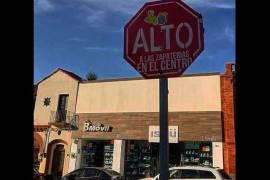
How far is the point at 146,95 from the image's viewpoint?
27.8m

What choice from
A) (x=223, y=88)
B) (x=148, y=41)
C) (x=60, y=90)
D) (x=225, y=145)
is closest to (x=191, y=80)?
(x=223, y=88)

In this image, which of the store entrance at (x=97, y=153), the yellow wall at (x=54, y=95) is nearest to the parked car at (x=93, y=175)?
the store entrance at (x=97, y=153)

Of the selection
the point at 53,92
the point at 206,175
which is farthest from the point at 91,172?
the point at 53,92

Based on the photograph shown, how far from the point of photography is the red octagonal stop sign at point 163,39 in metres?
2.57

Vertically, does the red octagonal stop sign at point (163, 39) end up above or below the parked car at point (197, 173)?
above

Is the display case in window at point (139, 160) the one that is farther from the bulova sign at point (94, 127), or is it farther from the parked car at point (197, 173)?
the parked car at point (197, 173)

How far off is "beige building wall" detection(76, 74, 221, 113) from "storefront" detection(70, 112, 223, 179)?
514 mm

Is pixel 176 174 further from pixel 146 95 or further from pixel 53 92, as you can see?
pixel 53 92

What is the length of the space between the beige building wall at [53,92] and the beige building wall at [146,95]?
653 mm

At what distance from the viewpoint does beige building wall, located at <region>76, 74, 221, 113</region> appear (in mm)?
25797

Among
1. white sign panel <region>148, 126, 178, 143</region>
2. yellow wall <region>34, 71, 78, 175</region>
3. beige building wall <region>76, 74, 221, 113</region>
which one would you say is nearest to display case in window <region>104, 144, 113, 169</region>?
beige building wall <region>76, 74, 221, 113</region>

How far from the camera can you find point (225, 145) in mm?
24328

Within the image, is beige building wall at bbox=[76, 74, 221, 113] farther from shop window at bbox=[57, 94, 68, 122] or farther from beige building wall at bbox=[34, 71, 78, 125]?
shop window at bbox=[57, 94, 68, 122]
